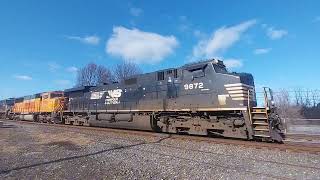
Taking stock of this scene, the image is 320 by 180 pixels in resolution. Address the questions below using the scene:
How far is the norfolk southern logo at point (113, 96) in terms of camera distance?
1758 centimetres

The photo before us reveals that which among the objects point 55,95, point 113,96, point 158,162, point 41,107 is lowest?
point 158,162

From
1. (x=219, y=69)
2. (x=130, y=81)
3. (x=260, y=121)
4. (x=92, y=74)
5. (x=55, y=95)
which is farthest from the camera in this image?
(x=92, y=74)

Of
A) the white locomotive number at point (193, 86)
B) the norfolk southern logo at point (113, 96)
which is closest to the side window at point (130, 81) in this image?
the norfolk southern logo at point (113, 96)

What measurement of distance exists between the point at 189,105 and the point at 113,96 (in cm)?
661

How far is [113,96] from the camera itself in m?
18.0

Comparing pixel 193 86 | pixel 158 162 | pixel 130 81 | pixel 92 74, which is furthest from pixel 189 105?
pixel 92 74

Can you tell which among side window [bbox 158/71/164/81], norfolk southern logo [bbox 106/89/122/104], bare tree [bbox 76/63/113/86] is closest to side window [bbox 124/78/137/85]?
norfolk southern logo [bbox 106/89/122/104]

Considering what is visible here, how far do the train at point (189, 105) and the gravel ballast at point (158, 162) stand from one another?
4.67 feet

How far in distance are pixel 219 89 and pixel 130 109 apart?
6100 millimetres

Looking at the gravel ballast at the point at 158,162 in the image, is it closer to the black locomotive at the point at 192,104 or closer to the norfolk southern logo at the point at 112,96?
the black locomotive at the point at 192,104

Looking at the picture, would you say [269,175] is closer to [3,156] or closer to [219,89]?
[219,89]

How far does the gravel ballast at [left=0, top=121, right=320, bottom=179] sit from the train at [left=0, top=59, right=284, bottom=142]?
1.42 m

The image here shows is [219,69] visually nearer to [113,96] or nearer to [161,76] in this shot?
[161,76]

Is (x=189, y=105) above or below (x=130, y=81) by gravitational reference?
below
